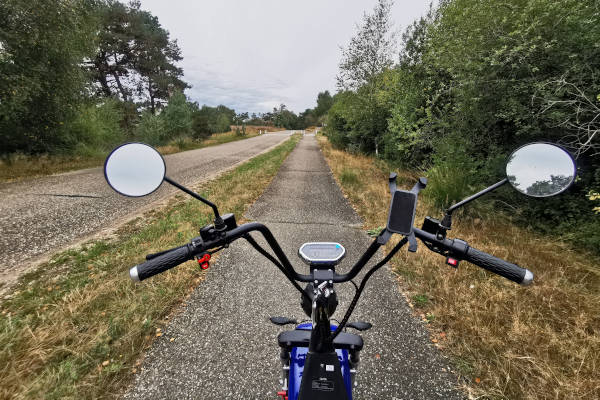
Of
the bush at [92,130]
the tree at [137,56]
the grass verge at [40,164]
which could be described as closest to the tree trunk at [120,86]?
the tree at [137,56]

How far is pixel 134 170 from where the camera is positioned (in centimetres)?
106

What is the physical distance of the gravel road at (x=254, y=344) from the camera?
191cm

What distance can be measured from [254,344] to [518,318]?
275 centimetres

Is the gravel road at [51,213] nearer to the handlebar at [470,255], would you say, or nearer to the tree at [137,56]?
the handlebar at [470,255]

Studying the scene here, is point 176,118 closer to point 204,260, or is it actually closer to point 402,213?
point 204,260

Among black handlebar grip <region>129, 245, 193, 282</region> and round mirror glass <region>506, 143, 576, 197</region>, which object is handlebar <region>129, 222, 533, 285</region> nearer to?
black handlebar grip <region>129, 245, 193, 282</region>

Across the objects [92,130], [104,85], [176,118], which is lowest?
[92,130]

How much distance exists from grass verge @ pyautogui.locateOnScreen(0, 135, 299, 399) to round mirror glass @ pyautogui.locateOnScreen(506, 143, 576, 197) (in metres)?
3.03

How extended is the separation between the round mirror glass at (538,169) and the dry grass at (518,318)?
173cm

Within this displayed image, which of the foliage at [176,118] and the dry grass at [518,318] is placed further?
the foliage at [176,118]

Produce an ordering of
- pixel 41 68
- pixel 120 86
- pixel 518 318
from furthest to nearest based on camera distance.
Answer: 1. pixel 120 86
2. pixel 41 68
3. pixel 518 318

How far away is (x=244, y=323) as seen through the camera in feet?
8.32

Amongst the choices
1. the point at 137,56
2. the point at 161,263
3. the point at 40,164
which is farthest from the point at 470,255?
the point at 137,56

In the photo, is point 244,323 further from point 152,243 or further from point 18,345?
point 152,243
